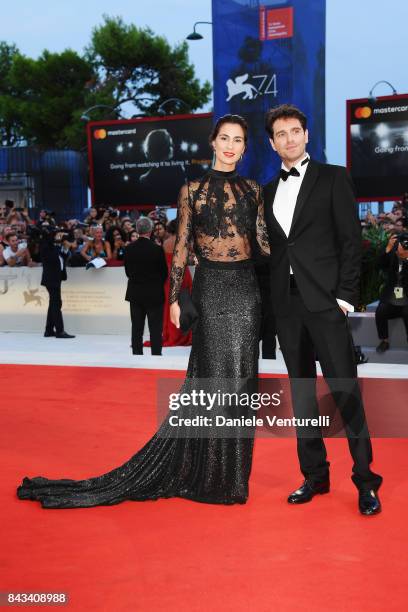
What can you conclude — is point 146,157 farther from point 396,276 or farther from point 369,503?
point 369,503

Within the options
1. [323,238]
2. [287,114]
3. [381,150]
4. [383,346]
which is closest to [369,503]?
[323,238]

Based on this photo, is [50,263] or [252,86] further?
[252,86]

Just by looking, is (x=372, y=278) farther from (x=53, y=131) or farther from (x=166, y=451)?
(x=53, y=131)

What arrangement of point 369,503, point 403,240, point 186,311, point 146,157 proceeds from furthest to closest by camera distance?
point 146,157
point 403,240
point 186,311
point 369,503

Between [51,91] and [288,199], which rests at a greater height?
[51,91]

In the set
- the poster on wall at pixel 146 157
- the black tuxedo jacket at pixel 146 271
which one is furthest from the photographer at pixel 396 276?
the poster on wall at pixel 146 157

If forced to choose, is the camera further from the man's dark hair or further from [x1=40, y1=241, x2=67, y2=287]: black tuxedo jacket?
the man's dark hair

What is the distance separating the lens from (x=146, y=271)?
795 cm

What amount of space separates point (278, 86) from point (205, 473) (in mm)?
7445

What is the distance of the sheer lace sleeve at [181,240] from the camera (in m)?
3.27

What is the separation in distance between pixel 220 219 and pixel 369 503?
50.6 inches

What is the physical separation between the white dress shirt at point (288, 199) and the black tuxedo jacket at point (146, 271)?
4700 millimetres

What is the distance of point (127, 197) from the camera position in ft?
69.6

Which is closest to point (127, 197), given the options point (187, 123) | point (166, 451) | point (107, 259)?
point (187, 123)
